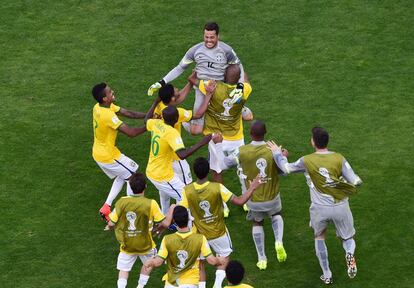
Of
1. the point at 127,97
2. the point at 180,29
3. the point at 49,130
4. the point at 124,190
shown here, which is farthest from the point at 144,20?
the point at 124,190

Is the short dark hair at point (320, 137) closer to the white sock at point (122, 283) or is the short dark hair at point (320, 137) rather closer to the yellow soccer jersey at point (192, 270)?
the yellow soccer jersey at point (192, 270)

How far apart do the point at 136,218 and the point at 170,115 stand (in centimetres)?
210

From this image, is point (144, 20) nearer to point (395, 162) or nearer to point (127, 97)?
point (127, 97)

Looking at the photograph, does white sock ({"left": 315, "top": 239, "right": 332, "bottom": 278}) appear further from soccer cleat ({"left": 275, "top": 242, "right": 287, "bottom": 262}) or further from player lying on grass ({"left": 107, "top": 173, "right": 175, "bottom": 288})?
player lying on grass ({"left": 107, "top": 173, "right": 175, "bottom": 288})

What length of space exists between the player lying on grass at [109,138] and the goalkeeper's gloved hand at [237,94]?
1.63m

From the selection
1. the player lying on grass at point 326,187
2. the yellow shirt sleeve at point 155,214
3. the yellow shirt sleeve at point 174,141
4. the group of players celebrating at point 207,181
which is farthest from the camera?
the yellow shirt sleeve at point 174,141

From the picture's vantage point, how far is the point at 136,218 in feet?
47.9

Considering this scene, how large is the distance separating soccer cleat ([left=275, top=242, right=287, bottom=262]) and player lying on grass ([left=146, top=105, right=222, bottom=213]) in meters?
1.86

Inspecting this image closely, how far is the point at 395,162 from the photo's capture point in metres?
18.3

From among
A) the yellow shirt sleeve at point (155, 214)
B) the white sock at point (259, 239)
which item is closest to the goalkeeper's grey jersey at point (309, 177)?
the white sock at point (259, 239)

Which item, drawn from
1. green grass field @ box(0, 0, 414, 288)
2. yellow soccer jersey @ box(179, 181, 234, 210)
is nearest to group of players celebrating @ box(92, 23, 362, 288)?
yellow soccer jersey @ box(179, 181, 234, 210)

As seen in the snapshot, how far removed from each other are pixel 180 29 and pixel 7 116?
475 cm

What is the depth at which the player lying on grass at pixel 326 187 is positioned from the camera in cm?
1480

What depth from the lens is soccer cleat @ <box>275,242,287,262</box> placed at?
16031mm
